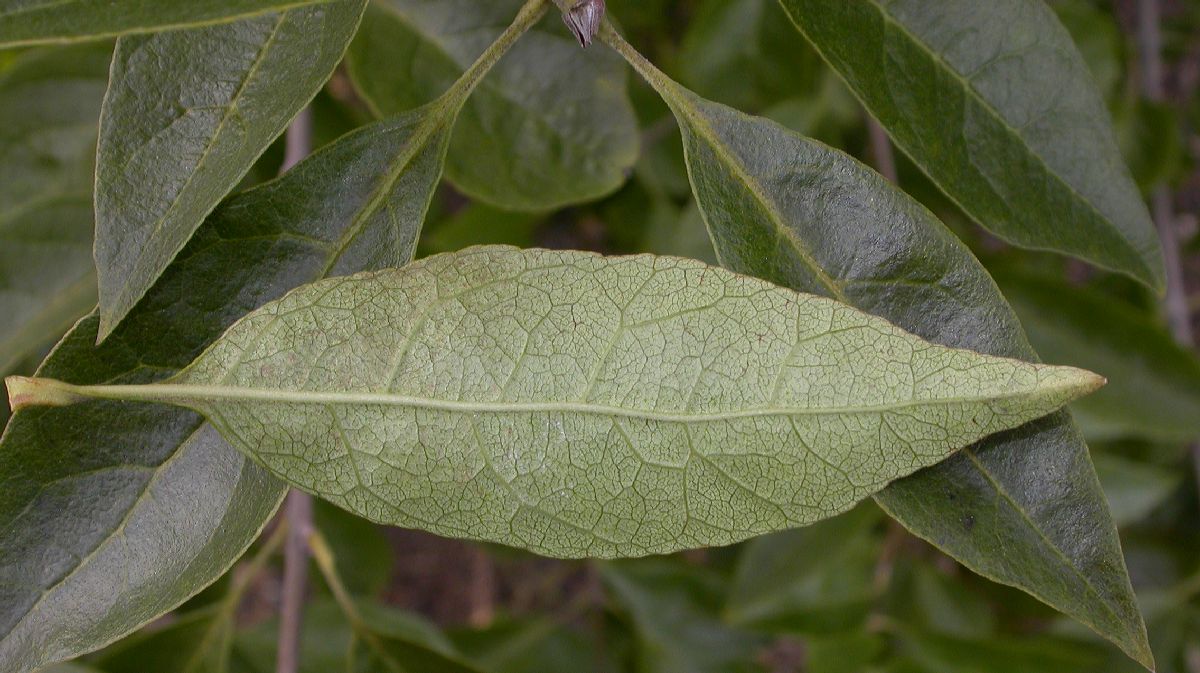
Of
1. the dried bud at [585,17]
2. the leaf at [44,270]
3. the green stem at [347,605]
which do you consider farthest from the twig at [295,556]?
the dried bud at [585,17]

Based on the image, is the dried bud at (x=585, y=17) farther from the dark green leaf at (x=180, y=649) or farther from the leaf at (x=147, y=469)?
the dark green leaf at (x=180, y=649)

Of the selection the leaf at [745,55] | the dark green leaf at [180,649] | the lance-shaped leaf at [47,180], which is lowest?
the dark green leaf at [180,649]

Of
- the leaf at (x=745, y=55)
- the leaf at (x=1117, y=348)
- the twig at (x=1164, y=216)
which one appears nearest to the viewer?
the leaf at (x=1117, y=348)

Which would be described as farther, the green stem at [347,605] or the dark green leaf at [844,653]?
the dark green leaf at [844,653]

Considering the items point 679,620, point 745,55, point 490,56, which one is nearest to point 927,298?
point 490,56

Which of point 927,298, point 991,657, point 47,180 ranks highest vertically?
point 47,180

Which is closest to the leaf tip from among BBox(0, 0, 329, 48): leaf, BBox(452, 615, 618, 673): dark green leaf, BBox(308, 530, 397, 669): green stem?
BBox(0, 0, 329, 48): leaf

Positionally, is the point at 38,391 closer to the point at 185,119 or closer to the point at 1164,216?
the point at 185,119

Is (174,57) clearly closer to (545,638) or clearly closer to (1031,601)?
(545,638)
